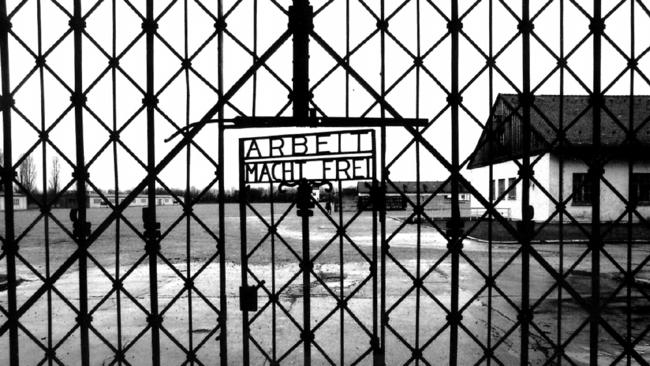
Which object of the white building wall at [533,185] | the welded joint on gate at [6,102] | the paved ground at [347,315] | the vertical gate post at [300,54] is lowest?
the paved ground at [347,315]

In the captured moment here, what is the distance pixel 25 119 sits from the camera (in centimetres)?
253

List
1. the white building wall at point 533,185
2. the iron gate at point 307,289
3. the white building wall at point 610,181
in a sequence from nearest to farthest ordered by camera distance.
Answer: the iron gate at point 307,289, the white building wall at point 610,181, the white building wall at point 533,185

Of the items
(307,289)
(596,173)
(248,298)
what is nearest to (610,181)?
(596,173)

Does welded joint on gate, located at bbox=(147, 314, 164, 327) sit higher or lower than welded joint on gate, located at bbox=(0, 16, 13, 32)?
lower

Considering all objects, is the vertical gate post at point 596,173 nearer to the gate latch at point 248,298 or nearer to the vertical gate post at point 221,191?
the gate latch at point 248,298

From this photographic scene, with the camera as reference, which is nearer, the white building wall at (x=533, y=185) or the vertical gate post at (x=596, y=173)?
the vertical gate post at (x=596, y=173)

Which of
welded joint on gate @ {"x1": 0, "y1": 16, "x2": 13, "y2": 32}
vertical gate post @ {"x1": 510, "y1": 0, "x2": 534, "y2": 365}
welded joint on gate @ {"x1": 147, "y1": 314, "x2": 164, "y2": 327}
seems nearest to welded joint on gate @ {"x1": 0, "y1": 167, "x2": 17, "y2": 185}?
welded joint on gate @ {"x1": 0, "y1": 16, "x2": 13, "y2": 32}

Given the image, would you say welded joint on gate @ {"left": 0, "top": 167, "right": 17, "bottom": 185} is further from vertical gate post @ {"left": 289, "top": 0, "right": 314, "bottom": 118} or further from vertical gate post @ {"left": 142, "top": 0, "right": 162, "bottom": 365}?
vertical gate post @ {"left": 289, "top": 0, "right": 314, "bottom": 118}

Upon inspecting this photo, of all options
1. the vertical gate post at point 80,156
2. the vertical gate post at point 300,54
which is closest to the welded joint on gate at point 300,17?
the vertical gate post at point 300,54

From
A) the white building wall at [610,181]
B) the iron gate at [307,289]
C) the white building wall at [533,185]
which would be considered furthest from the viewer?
the white building wall at [533,185]

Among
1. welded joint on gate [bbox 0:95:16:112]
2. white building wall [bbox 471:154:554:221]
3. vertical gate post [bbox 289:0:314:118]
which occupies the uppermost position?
vertical gate post [bbox 289:0:314:118]

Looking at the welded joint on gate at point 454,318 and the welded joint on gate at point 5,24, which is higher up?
the welded joint on gate at point 5,24

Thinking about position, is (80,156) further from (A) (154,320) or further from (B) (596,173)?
(B) (596,173)

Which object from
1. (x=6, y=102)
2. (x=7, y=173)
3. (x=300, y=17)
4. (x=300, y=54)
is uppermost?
(x=300, y=17)
